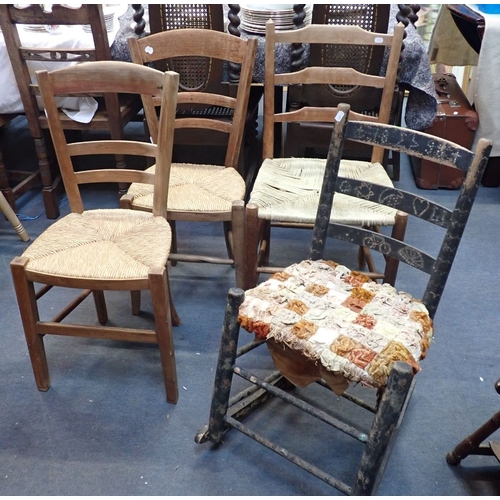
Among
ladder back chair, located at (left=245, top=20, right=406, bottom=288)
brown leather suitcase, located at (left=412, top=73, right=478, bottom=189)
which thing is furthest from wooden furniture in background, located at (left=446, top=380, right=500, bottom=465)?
brown leather suitcase, located at (left=412, top=73, right=478, bottom=189)

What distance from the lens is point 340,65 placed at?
2.04 m

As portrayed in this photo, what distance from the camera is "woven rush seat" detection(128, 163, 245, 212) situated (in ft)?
5.23

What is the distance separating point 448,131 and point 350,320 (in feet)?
5.65

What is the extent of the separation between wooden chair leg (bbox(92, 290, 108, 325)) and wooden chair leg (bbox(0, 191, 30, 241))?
697 millimetres

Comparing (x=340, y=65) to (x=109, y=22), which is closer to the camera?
(x=340, y=65)

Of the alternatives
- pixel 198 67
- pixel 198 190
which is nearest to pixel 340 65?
pixel 198 67

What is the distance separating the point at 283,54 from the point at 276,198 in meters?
0.89

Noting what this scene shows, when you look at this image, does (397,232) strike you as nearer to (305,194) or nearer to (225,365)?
(305,194)

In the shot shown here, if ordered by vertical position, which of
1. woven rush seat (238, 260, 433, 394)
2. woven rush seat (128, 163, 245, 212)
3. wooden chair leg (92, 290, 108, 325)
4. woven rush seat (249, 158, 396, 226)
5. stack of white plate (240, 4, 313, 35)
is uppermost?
stack of white plate (240, 4, 313, 35)

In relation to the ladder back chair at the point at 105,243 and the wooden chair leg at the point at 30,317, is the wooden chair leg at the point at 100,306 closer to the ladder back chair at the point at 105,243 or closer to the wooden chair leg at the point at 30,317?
the ladder back chair at the point at 105,243

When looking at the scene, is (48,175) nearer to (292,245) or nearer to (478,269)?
(292,245)

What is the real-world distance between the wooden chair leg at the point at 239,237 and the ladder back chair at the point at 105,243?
222 mm

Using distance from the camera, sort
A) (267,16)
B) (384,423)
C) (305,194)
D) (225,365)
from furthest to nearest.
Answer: (267,16) → (305,194) → (225,365) → (384,423)

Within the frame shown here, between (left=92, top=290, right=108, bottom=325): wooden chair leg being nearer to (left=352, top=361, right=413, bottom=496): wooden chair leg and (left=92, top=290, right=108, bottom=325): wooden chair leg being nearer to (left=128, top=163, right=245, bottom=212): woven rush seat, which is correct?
(left=128, top=163, right=245, bottom=212): woven rush seat
